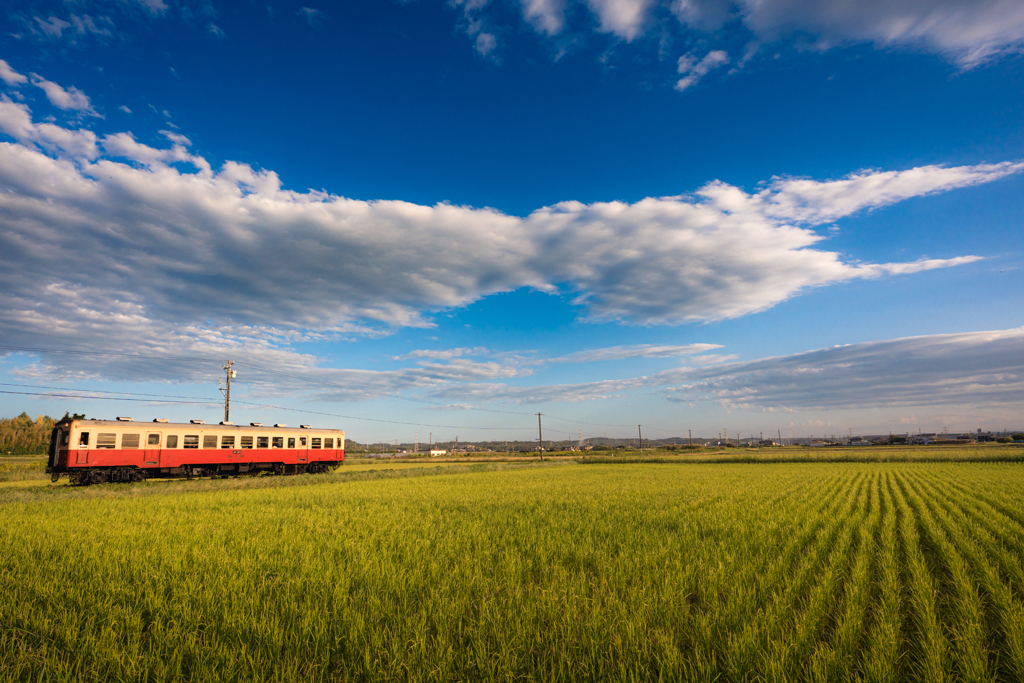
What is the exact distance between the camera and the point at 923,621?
5188 mm

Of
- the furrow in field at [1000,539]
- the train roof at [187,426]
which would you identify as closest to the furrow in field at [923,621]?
the furrow in field at [1000,539]

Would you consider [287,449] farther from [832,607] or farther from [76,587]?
[832,607]

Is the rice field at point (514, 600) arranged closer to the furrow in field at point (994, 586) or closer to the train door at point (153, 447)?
the furrow in field at point (994, 586)

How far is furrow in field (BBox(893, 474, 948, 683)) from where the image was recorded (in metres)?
4.18

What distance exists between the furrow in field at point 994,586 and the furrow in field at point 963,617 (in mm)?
151

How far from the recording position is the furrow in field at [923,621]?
13.7 ft

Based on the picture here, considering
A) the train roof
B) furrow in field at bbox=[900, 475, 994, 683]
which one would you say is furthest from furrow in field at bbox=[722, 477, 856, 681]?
the train roof

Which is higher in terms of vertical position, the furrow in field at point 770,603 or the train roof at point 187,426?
the train roof at point 187,426

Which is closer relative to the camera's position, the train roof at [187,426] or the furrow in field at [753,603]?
the furrow in field at [753,603]

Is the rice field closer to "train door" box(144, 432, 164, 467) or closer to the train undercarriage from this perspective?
the train undercarriage

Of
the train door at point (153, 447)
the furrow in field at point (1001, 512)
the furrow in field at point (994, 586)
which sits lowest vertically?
the furrow in field at point (1001, 512)

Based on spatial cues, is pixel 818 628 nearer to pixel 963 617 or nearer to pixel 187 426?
pixel 963 617

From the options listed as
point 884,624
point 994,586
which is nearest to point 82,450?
point 884,624

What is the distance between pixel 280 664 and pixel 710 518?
11629 millimetres
